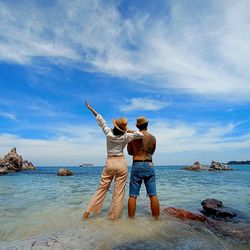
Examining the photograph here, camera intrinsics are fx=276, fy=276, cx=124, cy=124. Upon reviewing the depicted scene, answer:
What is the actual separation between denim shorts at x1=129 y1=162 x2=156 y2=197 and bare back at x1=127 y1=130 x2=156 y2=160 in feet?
0.69

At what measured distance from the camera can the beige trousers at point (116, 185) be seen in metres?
7.80

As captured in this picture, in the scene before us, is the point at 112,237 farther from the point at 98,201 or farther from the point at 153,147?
the point at 153,147

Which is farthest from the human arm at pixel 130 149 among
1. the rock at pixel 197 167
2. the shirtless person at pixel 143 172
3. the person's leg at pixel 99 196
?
the rock at pixel 197 167

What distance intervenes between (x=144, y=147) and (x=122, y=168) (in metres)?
0.89

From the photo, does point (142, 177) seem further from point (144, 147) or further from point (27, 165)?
point (27, 165)

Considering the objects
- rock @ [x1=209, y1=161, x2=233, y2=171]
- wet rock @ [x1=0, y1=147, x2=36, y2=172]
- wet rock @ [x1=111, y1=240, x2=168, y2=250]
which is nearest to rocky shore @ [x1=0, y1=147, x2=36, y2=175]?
wet rock @ [x1=0, y1=147, x2=36, y2=172]

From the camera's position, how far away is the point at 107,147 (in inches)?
316

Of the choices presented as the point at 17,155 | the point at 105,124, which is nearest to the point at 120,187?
the point at 105,124

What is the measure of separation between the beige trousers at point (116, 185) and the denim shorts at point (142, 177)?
0.90 ft

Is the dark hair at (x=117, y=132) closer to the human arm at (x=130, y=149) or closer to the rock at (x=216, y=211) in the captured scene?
the human arm at (x=130, y=149)

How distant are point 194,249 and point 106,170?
3314mm

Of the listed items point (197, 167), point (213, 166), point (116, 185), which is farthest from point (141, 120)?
point (197, 167)

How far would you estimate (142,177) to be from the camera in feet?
26.1

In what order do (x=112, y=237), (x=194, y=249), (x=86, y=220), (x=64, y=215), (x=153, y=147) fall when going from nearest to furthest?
(x=194, y=249)
(x=112, y=237)
(x=86, y=220)
(x=153, y=147)
(x=64, y=215)
